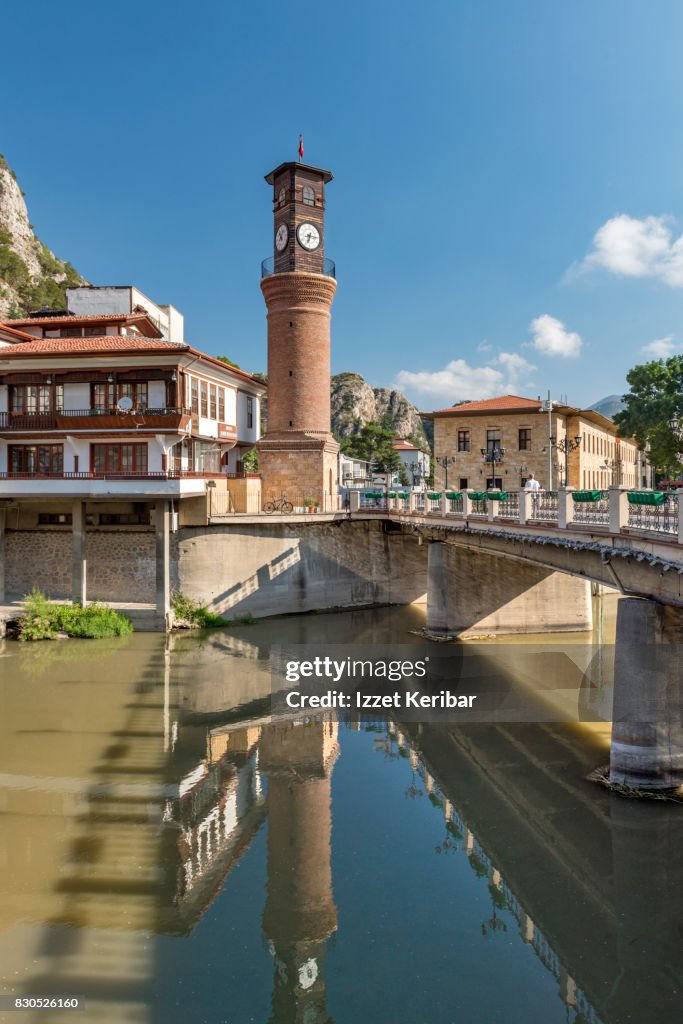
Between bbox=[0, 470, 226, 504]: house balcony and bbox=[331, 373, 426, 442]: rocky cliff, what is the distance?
112 metres

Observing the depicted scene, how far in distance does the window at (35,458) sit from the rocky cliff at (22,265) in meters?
41.1

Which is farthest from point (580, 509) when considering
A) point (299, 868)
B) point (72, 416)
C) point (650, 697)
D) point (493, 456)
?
point (493, 456)

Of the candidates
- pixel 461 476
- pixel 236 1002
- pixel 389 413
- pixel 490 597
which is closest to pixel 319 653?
pixel 490 597

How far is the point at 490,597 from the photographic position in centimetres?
2883

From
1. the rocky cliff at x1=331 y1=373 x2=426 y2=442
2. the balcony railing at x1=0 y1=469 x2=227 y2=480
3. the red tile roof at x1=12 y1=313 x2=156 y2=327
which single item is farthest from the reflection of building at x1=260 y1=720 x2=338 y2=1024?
the rocky cliff at x1=331 y1=373 x2=426 y2=442

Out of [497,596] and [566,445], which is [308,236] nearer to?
[566,445]

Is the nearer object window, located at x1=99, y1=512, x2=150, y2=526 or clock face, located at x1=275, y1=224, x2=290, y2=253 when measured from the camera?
window, located at x1=99, y1=512, x2=150, y2=526

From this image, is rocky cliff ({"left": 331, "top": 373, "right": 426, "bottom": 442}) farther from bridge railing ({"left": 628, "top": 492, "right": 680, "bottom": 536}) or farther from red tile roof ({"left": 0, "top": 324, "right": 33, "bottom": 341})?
bridge railing ({"left": 628, "top": 492, "right": 680, "bottom": 536})

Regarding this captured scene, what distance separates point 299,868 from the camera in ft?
39.7

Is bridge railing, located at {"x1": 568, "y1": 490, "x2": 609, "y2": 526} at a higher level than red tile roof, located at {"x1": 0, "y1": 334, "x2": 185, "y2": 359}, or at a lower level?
lower

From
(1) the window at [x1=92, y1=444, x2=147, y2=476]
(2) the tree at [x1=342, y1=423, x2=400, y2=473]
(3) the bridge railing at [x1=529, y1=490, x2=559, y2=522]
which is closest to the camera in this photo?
(3) the bridge railing at [x1=529, y1=490, x2=559, y2=522]

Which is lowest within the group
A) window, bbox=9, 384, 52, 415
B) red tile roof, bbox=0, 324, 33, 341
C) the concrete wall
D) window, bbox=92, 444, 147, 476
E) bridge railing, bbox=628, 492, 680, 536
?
the concrete wall

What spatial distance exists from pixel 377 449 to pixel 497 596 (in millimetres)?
71651

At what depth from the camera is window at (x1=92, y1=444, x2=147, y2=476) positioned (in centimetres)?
3009
